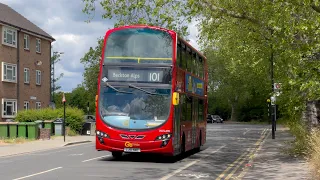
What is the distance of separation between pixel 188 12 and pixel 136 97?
3.22m

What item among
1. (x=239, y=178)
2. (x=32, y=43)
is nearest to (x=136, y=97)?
(x=239, y=178)

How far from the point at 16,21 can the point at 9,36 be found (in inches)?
126

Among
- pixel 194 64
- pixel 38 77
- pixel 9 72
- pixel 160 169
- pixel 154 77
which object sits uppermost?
pixel 9 72

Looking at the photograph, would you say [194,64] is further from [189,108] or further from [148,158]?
[148,158]

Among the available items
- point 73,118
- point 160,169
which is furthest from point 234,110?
point 160,169

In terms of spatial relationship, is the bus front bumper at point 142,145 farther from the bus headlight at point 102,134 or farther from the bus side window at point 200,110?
the bus side window at point 200,110

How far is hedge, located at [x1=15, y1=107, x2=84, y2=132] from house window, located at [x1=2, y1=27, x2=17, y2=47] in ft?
23.8

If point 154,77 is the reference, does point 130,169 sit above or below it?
below

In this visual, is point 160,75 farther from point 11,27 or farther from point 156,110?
point 11,27

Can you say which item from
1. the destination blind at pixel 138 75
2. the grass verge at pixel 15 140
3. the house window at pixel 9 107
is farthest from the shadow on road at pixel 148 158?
the house window at pixel 9 107

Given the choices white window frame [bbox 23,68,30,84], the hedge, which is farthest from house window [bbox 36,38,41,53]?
the hedge

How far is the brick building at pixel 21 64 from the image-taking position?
40.9 metres

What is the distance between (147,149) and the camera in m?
16.4

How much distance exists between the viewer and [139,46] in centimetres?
1692
